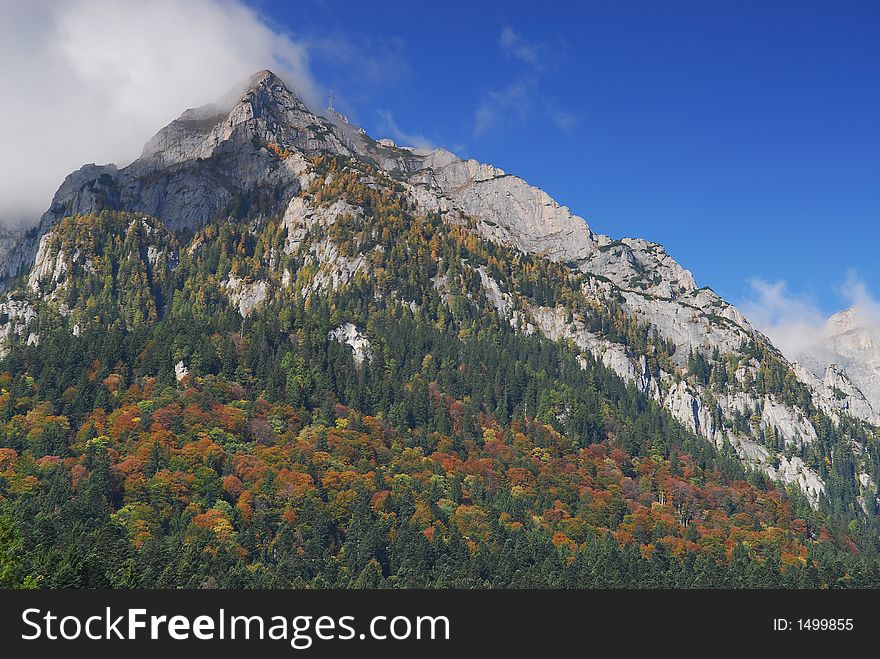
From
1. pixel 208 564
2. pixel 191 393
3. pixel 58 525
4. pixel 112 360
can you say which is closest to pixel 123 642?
pixel 208 564

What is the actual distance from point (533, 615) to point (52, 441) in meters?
121

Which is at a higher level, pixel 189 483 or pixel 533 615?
pixel 189 483

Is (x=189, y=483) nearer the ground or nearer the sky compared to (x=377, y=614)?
nearer the sky

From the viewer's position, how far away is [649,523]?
175 metres

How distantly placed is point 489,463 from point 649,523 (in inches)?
1416

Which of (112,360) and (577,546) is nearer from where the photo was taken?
(577,546)

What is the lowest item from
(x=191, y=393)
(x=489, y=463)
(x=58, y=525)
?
(x=58, y=525)

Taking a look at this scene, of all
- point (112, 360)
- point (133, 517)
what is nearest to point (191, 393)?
point (112, 360)

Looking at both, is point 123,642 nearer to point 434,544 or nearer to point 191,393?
point 434,544

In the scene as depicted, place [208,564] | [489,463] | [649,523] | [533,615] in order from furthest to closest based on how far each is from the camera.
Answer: [489,463] < [649,523] < [208,564] < [533,615]

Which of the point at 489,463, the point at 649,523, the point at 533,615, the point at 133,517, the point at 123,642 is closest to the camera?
the point at 123,642

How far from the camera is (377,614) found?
4944 centimetres

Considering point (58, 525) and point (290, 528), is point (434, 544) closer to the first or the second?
point (290, 528)

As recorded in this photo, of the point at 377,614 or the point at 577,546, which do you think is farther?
the point at 577,546
